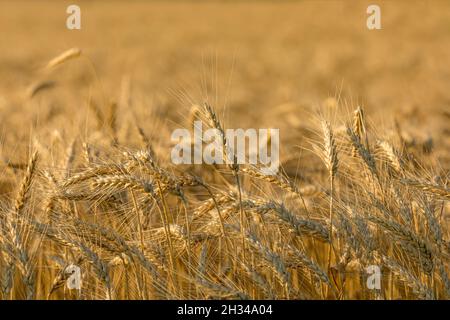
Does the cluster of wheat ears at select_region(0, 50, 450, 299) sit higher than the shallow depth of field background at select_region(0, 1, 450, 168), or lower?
lower

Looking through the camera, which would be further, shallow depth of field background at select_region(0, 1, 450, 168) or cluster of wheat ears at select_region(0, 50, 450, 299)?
shallow depth of field background at select_region(0, 1, 450, 168)

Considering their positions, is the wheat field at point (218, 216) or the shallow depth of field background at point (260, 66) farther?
the shallow depth of field background at point (260, 66)

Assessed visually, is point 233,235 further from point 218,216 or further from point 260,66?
point 260,66

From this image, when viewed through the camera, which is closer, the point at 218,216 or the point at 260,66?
the point at 218,216

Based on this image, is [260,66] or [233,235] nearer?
[233,235]

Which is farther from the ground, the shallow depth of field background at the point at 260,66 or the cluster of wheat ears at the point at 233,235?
the shallow depth of field background at the point at 260,66

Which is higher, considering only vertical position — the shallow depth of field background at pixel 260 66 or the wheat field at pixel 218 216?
the shallow depth of field background at pixel 260 66

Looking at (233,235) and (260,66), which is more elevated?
(260,66)

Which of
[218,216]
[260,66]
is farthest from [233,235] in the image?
[260,66]

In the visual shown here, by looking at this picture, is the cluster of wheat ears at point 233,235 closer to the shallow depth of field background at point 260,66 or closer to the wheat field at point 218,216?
the wheat field at point 218,216

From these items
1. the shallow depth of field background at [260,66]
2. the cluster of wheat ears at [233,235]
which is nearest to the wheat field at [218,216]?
the cluster of wheat ears at [233,235]

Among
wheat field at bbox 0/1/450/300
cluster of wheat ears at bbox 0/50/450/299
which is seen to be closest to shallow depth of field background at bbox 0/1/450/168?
wheat field at bbox 0/1/450/300

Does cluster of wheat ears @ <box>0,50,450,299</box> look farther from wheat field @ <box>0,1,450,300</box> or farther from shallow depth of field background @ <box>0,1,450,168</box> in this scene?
shallow depth of field background @ <box>0,1,450,168</box>

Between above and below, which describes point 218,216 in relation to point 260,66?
below
